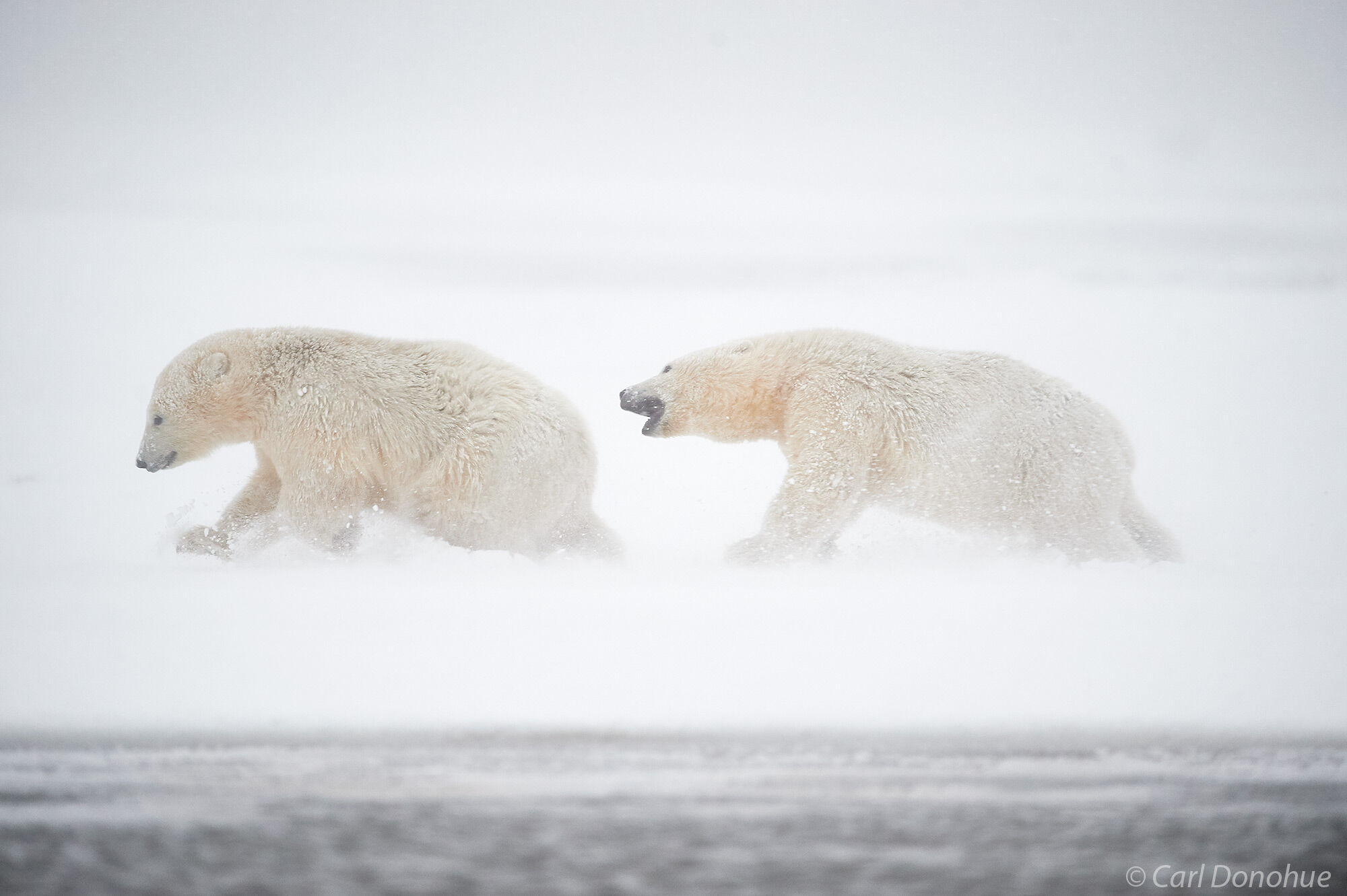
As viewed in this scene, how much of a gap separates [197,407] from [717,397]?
7.57 ft

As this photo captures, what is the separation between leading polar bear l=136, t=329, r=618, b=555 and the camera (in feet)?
14.5

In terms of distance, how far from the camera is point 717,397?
4996mm

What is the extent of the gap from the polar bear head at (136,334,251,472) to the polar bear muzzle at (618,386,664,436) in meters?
1.70

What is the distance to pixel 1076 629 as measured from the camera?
142 inches

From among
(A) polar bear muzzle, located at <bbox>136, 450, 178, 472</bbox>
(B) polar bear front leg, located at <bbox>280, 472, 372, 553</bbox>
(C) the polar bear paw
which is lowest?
(C) the polar bear paw

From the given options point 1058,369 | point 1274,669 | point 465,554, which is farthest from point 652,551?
point 1058,369

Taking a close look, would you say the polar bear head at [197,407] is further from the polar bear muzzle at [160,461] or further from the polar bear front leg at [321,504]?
the polar bear front leg at [321,504]

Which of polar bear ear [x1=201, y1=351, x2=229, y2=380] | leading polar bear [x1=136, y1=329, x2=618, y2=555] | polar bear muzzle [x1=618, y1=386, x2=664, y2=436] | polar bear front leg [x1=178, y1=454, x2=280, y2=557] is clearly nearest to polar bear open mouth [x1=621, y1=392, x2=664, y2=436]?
polar bear muzzle [x1=618, y1=386, x2=664, y2=436]

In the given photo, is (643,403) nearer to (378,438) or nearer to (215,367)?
(378,438)

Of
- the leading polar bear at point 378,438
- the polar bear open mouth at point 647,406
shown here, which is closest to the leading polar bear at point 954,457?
the polar bear open mouth at point 647,406

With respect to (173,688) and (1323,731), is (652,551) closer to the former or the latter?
(173,688)

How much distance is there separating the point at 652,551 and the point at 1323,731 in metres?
2.68

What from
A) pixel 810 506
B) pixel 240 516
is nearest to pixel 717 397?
pixel 810 506

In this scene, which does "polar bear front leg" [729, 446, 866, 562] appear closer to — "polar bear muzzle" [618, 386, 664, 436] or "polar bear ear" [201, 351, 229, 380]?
"polar bear muzzle" [618, 386, 664, 436]
